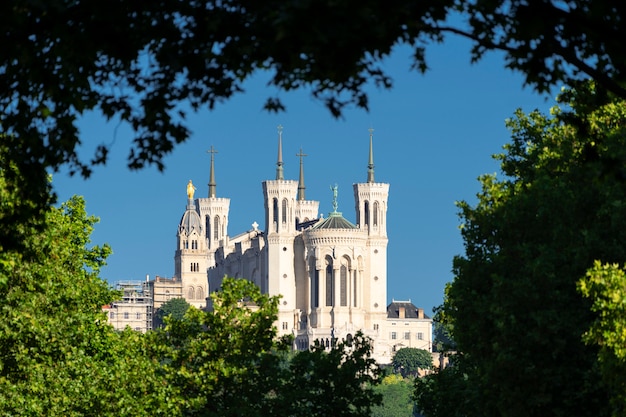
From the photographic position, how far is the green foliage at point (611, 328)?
30844mm

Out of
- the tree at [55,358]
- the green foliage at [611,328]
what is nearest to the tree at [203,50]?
the green foliage at [611,328]

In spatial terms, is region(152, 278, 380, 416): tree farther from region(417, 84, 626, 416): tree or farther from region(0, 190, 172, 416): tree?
region(417, 84, 626, 416): tree

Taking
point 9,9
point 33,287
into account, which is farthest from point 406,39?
point 33,287

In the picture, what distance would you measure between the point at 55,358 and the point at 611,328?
1645 centimetres

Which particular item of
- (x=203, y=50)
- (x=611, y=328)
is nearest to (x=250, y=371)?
(x=611, y=328)

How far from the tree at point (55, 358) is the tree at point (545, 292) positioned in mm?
7524

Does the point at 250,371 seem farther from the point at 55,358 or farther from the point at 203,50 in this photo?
the point at 203,50

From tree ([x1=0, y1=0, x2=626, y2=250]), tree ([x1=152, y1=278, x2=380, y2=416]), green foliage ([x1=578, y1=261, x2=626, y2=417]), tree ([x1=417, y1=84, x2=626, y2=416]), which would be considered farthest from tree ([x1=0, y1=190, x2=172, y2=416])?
tree ([x1=0, y1=0, x2=626, y2=250])

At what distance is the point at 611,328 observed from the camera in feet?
103

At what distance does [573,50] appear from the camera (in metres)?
14.7

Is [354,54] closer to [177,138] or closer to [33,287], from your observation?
[177,138]

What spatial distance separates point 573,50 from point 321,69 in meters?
2.35

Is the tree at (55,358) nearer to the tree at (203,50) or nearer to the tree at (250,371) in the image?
the tree at (250,371)

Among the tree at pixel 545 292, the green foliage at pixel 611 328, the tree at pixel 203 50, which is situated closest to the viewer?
the tree at pixel 203 50
